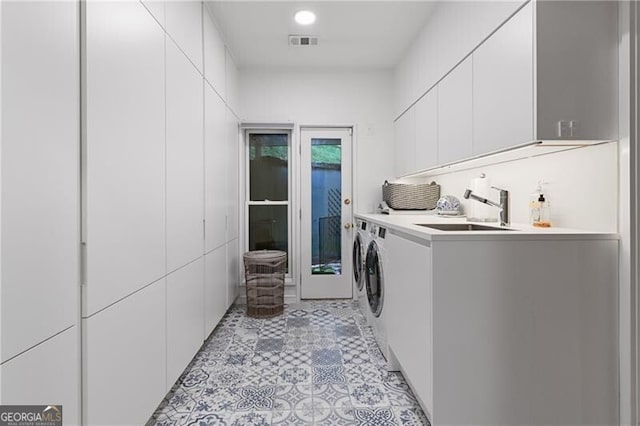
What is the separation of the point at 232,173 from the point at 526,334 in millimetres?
2826

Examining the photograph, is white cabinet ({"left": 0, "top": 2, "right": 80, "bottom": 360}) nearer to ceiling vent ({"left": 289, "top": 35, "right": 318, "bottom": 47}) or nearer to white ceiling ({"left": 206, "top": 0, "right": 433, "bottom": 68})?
white ceiling ({"left": 206, "top": 0, "right": 433, "bottom": 68})

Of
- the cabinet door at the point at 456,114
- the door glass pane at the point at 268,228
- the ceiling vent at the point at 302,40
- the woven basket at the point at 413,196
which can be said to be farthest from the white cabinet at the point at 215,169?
the cabinet door at the point at 456,114

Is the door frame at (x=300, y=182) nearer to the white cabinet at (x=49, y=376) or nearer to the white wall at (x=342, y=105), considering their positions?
the white wall at (x=342, y=105)

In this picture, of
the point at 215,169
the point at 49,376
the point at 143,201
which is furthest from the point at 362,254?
the point at 49,376

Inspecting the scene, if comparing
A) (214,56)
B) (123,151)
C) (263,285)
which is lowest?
(263,285)

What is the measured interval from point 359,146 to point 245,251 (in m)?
1.77

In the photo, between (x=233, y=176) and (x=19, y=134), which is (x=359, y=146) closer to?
(x=233, y=176)

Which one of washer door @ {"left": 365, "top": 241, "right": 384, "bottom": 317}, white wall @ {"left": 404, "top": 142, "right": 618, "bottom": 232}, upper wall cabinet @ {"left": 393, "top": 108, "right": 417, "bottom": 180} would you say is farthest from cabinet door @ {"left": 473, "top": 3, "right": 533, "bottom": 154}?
upper wall cabinet @ {"left": 393, "top": 108, "right": 417, "bottom": 180}

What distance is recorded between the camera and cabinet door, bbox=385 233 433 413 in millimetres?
→ 1519

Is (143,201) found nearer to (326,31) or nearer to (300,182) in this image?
(326,31)

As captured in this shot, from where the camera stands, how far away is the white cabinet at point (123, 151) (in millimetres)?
1178

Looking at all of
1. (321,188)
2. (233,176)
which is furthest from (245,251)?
(321,188)

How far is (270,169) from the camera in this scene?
392 cm

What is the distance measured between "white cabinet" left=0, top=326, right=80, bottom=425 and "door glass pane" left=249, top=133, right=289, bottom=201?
2.87 meters
